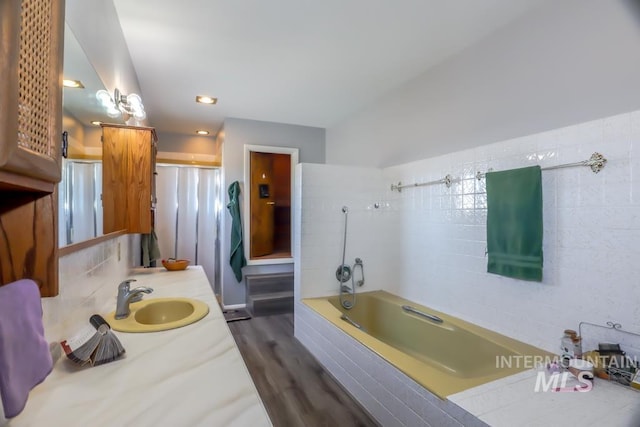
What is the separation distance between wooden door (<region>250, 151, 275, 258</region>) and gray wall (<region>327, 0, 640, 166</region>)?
2.21 metres

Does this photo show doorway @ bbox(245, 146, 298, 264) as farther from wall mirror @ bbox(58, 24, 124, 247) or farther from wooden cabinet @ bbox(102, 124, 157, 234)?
wall mirror @ bbox(58, 24, 124, 247)

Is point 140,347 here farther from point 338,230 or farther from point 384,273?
point 384,273

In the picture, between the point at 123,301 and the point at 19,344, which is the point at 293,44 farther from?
the point at 19,344

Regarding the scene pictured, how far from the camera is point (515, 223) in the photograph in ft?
6.53

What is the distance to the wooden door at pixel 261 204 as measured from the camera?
178 inches

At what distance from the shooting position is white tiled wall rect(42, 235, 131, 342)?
1.01 metres

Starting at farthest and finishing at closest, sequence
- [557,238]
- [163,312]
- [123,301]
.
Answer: [557,238] → [163,312] → [123,301]

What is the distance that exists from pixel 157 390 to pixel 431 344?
7.30ft

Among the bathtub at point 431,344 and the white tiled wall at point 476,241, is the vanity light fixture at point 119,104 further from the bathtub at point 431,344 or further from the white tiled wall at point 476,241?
the bathtub at point 431,344

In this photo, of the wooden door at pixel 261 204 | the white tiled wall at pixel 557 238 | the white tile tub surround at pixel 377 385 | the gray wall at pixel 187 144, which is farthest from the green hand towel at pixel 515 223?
the gray wall at pixel 187 144

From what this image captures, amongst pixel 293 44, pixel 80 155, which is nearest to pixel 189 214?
pixel 293 44

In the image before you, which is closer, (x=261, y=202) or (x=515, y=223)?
(x=515, y=223)

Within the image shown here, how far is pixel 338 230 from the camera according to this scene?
3193 millimetres

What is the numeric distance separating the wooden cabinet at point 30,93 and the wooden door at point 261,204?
12.7 ft
